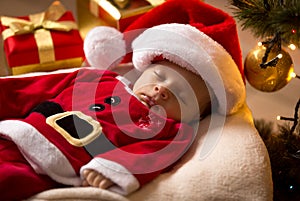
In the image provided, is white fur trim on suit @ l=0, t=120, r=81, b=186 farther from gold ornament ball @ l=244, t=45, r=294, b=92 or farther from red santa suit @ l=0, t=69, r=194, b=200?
gold ornament ball @ l=244, t=45, r=294, b=92

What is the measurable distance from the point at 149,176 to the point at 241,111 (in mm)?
330

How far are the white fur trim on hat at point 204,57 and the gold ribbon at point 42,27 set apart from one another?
419mm

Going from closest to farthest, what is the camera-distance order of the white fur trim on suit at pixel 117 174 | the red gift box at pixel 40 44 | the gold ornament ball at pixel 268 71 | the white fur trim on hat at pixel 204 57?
the white fur trim on suit at pixel 117 174 < the white fur trim on hat at pixel 204 57 < the gold ornament ball at pixel 268 71 < the red gift box at pixel 40 44

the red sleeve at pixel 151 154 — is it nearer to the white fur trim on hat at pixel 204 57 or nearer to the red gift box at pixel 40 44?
the white fur trim on hat at pixel 204 57

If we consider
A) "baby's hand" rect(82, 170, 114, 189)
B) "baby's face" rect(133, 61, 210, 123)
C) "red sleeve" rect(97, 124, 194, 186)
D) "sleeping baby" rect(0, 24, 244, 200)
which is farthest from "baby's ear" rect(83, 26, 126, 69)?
"baby's hand" rect(82, 170, 114, 189)

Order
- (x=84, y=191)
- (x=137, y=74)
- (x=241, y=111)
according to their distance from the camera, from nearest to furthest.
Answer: (x=84, y=191) < (x=241, y=111) < (x=137, y=74)

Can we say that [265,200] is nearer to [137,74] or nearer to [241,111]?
[241,111]

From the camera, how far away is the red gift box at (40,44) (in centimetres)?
147

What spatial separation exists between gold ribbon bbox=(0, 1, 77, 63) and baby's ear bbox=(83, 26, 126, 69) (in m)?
0.19

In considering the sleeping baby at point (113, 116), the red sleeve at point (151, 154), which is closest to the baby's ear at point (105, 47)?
the sleeping baby at point (113, 116)

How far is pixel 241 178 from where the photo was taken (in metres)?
1.02

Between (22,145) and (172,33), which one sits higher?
(172,33)

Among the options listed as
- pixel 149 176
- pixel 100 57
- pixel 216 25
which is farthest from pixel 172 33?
pixel 149 176

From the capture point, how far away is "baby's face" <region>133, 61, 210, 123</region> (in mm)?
1150
